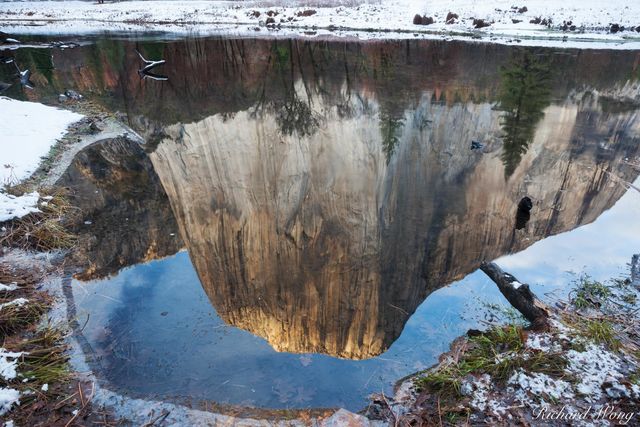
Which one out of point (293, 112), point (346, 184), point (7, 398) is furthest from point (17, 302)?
point (293, 112)

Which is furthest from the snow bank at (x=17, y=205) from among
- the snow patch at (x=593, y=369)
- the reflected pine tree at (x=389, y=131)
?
the snow patch at (x=593, y=369)

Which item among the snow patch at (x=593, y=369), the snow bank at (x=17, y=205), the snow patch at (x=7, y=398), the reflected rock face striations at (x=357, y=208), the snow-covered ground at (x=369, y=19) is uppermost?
the snow-covered ground at (x=369, y=19)

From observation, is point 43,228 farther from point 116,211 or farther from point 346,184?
point 346,184

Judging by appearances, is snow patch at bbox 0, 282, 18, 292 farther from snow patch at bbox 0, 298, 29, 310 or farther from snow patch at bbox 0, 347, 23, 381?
snow patch at bbox 0, 347, 23, 381

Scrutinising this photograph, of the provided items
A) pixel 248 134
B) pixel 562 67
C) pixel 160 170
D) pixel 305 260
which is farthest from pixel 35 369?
pixel 562 67

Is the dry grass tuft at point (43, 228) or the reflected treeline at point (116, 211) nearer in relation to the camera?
the dry grass tuft at point (43, 228)

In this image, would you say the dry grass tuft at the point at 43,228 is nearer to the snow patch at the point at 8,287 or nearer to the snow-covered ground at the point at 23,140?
the snow-covered ground at the point at 23,140
